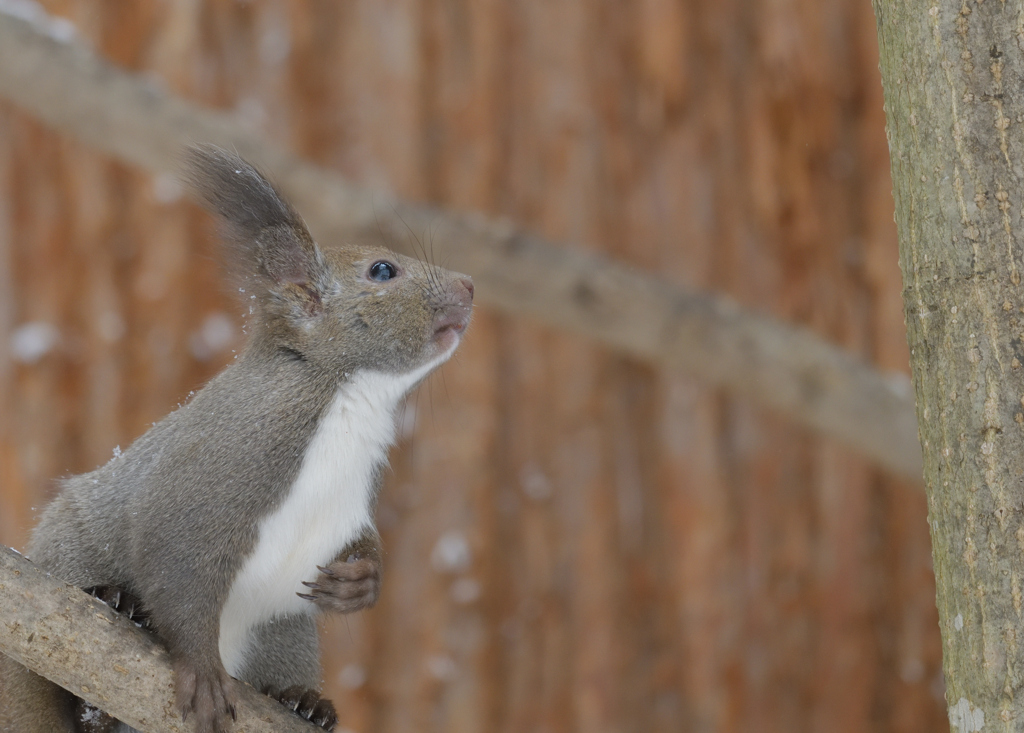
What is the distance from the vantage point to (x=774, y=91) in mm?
3572

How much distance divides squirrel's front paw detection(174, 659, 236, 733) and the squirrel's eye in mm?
657

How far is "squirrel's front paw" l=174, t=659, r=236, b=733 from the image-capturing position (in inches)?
54.1

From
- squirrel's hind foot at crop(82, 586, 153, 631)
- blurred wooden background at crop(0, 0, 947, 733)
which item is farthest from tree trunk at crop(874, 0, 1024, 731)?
blurred wooden background at crop(0, 0, 947, 733)

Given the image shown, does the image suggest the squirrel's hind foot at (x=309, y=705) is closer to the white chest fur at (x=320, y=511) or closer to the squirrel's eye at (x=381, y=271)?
the white chest fur at (x=320, y=511)

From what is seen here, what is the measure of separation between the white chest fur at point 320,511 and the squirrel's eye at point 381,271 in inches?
6.5

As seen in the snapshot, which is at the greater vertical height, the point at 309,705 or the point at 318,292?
the point at 318,292

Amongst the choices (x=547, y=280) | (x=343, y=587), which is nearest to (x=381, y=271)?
(x=343, y=587)

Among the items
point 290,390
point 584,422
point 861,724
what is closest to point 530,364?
point 584,422

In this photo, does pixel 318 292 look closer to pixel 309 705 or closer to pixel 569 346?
pixel 309 705

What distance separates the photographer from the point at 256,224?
1618 mm

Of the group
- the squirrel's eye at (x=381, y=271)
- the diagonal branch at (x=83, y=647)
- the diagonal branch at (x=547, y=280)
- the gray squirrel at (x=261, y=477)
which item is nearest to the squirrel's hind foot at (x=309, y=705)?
the gray squirrel at (x=261, y=477)

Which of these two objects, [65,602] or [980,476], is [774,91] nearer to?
[980,476]

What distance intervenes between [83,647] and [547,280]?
1724 mm

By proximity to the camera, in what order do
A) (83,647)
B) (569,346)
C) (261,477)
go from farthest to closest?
1. (569,346)
2. (261,477)
3. (83,647)
